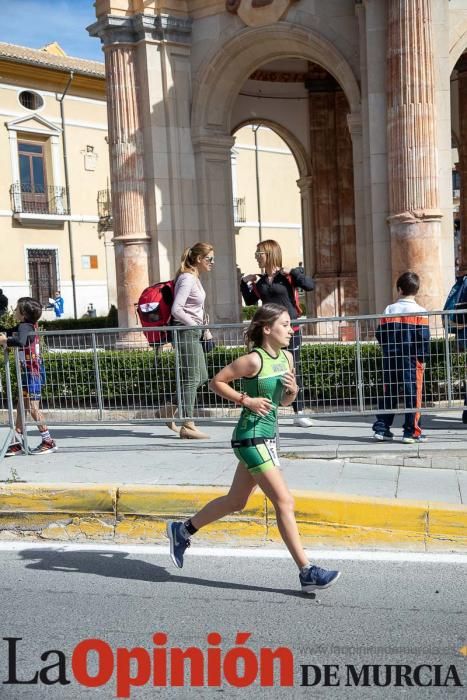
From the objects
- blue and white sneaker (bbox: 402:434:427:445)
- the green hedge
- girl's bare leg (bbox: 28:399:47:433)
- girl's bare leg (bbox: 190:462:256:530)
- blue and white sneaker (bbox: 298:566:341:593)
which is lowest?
blue and white sneaker (bbox: 298:566:341:593)

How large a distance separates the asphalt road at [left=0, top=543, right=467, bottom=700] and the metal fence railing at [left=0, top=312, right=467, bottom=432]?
280 cm

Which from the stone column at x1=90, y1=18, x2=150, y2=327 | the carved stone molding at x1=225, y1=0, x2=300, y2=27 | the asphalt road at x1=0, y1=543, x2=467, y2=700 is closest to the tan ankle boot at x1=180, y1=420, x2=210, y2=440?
the asphalt road at x1=0, y1=543, x2=467, y2=700

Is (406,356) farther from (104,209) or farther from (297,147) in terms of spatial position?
(104,209)

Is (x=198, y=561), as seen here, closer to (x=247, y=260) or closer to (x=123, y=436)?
(x=123, y=436)

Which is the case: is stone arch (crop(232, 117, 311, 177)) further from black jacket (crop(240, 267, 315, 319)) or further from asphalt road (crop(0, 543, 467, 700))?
asphalt road (crop(0, 543, 467, 700))

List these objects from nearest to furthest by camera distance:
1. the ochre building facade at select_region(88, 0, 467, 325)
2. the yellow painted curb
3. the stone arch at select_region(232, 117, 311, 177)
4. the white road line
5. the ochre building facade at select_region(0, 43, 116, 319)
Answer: the white road line → the yellow painted curb → the ochre building facade at select_region(88, 0, 467, 325) → the stone arch at select_region(232, 117, 311, 177) → the ochre building facade at select_region(0, 43, 116, 319)

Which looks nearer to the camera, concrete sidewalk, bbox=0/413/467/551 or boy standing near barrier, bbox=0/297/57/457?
concrete sidewalk, bbox=0/413/467/551

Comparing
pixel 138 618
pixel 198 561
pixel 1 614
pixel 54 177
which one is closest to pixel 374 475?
pixel 198 561

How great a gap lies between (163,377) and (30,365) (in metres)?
1.29

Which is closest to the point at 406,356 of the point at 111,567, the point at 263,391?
the point at 263,391

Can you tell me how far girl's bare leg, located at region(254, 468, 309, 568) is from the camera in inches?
185

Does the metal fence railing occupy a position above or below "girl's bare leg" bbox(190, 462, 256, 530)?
above

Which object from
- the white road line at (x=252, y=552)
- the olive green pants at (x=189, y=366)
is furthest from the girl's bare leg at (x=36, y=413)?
the white road line at (x=252, y=552)

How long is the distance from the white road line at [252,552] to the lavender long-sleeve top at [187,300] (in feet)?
10.1
